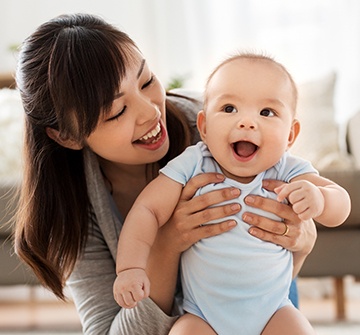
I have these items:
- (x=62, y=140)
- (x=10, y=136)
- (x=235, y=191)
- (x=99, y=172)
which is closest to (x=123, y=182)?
(x=99, y=172)

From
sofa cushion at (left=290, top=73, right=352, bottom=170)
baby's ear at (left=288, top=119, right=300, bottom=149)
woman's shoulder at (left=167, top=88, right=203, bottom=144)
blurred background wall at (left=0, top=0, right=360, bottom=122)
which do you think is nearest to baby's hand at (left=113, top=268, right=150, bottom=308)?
baby's ear at (left=288, top=119, right=300, bottom=149)

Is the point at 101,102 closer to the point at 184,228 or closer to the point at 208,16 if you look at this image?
the point at 184,228

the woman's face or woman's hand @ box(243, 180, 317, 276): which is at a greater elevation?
the woman's face

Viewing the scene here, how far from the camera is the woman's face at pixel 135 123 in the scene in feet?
5.08

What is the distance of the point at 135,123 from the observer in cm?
156

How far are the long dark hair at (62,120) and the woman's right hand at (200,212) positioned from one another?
23 cm

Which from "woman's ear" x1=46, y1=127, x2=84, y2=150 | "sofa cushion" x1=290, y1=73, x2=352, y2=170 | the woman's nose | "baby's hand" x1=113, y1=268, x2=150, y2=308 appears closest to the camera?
"baby's hand" x1=113, y1=268, x2=150, y2=308

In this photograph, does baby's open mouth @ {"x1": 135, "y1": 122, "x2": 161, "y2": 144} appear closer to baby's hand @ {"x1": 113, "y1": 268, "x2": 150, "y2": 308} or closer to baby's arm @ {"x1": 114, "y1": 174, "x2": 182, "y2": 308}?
baby's arm @ {"x1": 114, "y1": 174, "x2": 182, "y2": 308}

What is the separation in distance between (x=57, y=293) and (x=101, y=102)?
461mm

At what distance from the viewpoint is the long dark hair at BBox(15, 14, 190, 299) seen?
5.06 feet

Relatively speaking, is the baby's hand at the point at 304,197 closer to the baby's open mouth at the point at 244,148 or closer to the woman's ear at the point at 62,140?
the baby's open mouth at the point at 244,148

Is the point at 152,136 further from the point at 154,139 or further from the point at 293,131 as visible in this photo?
the point at 293,131

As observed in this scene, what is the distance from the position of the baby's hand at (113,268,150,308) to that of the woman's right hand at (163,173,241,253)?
0.15 meters

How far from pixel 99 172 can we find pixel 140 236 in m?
0.34
